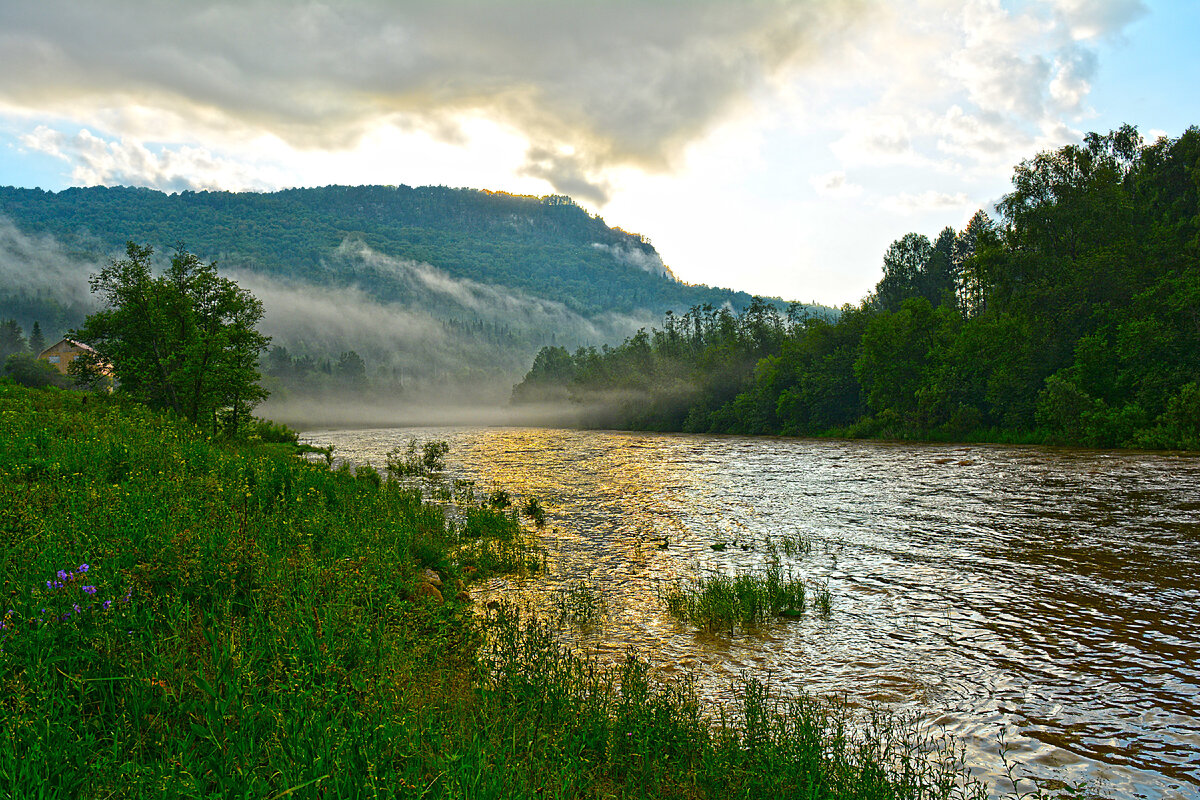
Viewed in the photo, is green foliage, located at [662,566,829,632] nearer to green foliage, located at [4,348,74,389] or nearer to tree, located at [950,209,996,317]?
green foliage, located at [4,348,74,389]

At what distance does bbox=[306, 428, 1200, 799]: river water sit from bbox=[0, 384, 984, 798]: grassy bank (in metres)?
1.61

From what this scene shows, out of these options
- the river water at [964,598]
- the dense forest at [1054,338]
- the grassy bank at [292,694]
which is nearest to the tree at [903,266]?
the dense forest at [1054,338]

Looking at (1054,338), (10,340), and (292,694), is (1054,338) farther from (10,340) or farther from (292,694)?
(10,340)

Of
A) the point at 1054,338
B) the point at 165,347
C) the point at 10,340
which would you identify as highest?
the point at 10,340

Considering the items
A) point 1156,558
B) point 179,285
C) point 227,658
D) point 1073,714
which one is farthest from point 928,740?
point 179,285

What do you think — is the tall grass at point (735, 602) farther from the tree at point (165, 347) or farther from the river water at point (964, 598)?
the tree at point (165, 347)

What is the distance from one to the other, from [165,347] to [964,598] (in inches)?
1569

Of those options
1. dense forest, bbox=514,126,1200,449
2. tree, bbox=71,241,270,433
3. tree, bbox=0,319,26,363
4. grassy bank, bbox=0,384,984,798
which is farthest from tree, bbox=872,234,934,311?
tree, bbox=0,319,26,363

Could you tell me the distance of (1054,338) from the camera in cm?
5581

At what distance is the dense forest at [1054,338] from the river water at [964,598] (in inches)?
861

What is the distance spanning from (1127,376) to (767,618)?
5368 centimetres

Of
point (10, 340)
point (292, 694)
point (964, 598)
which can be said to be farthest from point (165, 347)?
point (10, 340)

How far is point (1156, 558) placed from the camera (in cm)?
1475

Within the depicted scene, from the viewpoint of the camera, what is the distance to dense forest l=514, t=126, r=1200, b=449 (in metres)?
46.5
